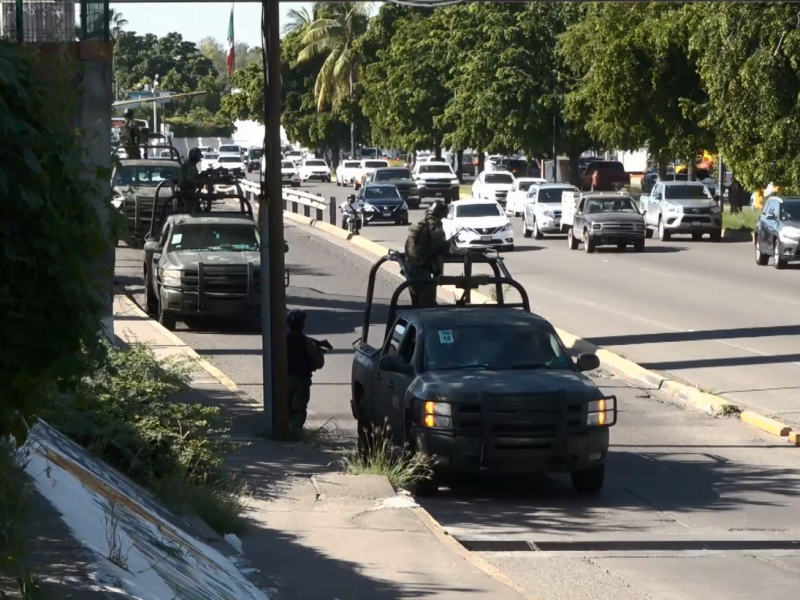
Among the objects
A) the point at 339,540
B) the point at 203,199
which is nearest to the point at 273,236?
the point at 339,540

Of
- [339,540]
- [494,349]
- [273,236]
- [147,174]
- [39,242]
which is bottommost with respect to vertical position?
[339,540]

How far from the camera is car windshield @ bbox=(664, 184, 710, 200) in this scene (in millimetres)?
41969

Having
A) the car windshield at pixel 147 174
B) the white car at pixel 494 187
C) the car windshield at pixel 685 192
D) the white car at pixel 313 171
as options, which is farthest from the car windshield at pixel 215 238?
the white car at pixel 313 171

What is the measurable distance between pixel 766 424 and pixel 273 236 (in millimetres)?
5678

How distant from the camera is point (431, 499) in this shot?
11.2m

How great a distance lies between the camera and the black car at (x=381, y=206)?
→ 46.6 metres

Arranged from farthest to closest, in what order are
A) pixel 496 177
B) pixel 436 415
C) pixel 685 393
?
pixel 496 177 → pixel 685 393 → pixel 436 415

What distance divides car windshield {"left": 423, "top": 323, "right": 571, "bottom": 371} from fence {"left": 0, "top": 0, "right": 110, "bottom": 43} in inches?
162

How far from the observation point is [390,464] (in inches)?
444

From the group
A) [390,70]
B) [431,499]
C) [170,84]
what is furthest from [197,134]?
[431,499]

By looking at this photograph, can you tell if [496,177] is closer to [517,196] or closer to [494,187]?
[494,187]

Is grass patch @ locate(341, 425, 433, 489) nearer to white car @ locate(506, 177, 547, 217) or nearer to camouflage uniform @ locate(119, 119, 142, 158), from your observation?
camouflage uniform @ locate(119, 119, 142, 158)

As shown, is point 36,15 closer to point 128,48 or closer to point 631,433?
Answer: point 631,433

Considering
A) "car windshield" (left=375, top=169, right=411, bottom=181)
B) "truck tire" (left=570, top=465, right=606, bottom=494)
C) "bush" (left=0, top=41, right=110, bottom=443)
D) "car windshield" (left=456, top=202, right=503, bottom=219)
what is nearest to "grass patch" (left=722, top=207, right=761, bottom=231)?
"car windshield" (left=456, top=202, right=503, bottom=219)
